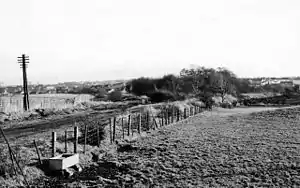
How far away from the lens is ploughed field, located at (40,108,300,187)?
10.2 metres

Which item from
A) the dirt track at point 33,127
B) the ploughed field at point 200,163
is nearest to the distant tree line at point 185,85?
the dirt track at point 33,127

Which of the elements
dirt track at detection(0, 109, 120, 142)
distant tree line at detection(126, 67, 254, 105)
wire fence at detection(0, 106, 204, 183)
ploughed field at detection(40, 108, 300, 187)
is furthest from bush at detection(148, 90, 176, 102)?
ploughed field at detection(40, 108, 300, 187)

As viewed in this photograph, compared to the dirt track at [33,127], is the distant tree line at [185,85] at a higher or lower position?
higher

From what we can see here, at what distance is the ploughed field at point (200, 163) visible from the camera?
33.3 feet

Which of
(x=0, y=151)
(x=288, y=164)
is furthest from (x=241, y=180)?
(x=0, y=151)

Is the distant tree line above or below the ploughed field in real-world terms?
above

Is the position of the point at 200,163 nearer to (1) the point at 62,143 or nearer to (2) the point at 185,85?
(1) the point at 62,143

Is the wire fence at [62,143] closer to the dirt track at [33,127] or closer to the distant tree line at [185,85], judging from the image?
the dirt track at [33,127]

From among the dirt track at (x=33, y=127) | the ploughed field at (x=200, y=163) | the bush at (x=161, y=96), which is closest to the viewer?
the ploughed field at (x=200, y=163)

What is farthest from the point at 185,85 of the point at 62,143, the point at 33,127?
the point at 62,143

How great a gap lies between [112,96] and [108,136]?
61033 millimetres

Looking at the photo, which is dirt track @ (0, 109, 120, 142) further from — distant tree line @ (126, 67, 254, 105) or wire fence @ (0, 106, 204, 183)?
distant tree line @ (126, 67, 254, 105)

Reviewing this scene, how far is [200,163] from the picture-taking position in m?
12.3

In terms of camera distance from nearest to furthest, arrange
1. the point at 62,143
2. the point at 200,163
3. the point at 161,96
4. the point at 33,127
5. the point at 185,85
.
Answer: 1. the point at 200,163
2. the point at 62,143
3. the point at 33,127
4. the point at 161,96
5. the point at 185,85
